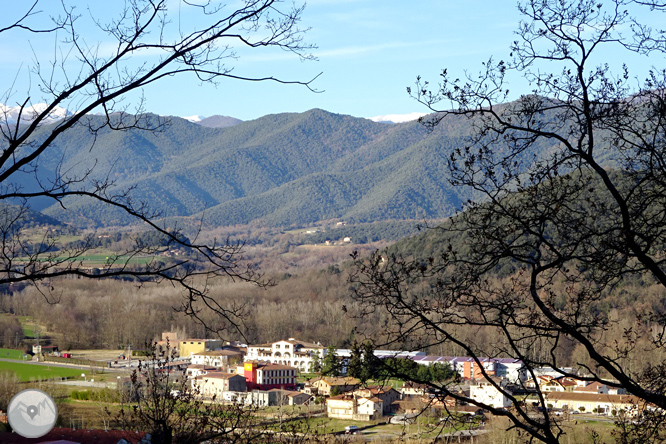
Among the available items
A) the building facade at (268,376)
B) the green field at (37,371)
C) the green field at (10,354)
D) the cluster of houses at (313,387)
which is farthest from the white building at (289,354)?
the green field at (10,354)

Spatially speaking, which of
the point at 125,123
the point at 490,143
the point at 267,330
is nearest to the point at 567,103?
the point at 490,143

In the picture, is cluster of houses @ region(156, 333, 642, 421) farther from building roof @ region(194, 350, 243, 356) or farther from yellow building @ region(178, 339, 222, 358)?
yellow building @ region(178, 339, 222, 358)

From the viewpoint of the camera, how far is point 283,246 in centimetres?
14488

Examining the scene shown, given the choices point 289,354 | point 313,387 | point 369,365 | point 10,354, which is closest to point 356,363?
point 369,365

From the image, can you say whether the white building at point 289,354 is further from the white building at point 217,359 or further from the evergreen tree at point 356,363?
the evergreen tree at point 356,363

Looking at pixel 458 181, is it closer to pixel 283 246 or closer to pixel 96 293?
pixel 96 293

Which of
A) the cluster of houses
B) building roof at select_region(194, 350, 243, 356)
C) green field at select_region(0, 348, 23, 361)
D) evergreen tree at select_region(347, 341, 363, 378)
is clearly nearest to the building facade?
the cluster of houses

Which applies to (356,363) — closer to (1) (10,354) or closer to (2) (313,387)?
(2) (313,387)

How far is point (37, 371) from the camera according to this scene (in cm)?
4356

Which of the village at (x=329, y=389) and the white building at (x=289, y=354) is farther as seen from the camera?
the white building at (x=289, y=354)

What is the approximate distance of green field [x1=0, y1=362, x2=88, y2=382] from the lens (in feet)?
136

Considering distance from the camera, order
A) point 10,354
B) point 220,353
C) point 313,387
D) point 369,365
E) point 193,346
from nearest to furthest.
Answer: point 369,365 < point 313,387 < point 10,354 < point 220,353 < point 193,346

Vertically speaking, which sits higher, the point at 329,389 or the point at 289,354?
the point at 289,354

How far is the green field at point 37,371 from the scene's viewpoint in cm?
4138
